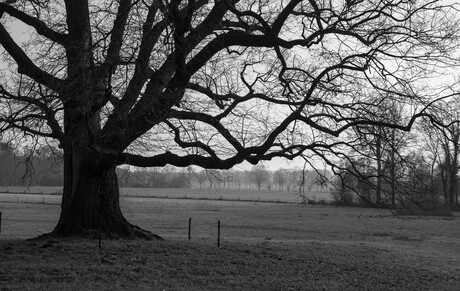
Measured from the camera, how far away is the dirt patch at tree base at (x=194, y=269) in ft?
30.4

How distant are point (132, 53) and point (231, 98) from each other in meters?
5.42

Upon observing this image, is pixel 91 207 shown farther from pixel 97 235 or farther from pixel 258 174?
pixel 258 174

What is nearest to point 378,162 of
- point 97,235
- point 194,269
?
point 194,269

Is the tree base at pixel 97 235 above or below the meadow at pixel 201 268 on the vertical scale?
above

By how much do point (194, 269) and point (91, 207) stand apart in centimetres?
511

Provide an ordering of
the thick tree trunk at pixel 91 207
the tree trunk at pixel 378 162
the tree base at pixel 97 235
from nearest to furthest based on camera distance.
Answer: the tree trunk at pixel 378 162 → the tree base at pixel 97 235 → the thick tree trunk at pixel 91 207

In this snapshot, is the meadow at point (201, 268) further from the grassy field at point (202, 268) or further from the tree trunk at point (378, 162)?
the tree trunk at point (378, 162)

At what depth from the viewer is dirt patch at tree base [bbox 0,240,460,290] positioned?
9266mm

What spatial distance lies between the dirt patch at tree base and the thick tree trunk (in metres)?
1.18

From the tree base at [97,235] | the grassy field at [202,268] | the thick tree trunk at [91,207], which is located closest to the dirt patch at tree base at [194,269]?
the grassy field at [202,268]

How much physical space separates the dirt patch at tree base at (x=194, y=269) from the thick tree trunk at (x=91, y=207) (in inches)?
46.3

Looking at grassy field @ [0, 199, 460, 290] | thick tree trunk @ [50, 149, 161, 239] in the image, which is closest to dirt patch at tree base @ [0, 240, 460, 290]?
grassy field @ [0, 199, 460, 290]

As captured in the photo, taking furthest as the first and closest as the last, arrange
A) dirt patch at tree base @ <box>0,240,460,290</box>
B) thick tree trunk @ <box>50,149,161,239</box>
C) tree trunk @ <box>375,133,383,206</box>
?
1. thick tree trunk @ <box>50,149,161,239</box>
2. tree trunk @ <box>375,133,383,206</box>
3. dirt patch at tree base @ <box>0,240,460,290</box>

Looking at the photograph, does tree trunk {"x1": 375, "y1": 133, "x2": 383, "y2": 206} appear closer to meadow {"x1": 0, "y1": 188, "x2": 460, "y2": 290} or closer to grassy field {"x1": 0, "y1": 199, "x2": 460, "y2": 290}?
grassy field {"x1": 0, "y1": 199, "x2": 460, "y2": 290}
